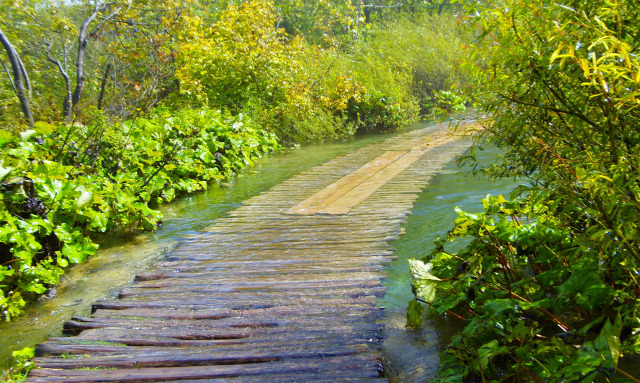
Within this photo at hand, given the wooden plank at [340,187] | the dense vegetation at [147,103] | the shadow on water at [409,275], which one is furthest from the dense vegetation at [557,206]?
the wooden plank at [340,187]

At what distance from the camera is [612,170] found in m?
1.94

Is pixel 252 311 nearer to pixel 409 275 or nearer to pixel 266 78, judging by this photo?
pixel 409 275

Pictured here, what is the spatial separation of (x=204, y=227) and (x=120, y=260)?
48.3 inches

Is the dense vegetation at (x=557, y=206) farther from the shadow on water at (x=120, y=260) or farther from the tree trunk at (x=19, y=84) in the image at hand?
the tree trunk at (x=19, y=84)

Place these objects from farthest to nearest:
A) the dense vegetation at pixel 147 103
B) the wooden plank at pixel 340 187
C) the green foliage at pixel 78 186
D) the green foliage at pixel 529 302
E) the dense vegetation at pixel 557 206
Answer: the wooden plank at pixel 340 187 → the dense vegetation at pixel 147 103 → the green foliage at pixel 78 186 → the green foliage at pixel 529 302 → the dense vegetation at pixel 557 206

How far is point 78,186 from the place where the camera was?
485 centimetres

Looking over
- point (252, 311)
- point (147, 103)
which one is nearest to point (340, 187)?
point (147, 103)

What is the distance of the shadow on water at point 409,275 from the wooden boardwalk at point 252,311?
12cm

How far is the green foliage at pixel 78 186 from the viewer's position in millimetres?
4078

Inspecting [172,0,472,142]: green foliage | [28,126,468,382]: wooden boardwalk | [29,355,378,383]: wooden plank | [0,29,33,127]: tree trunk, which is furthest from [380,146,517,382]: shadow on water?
[172,0,472,142]: green foliage

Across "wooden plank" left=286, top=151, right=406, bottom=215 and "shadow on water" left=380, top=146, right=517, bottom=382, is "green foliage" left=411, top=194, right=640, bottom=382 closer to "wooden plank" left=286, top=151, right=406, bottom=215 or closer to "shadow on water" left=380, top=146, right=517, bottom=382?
"shadow on water" left=380, top=146, right=517, bottom=382

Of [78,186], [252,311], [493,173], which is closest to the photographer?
[252,311]

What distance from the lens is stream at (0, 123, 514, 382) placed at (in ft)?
10.5

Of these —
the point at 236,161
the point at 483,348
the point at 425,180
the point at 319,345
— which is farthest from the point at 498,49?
the point at 236,161
